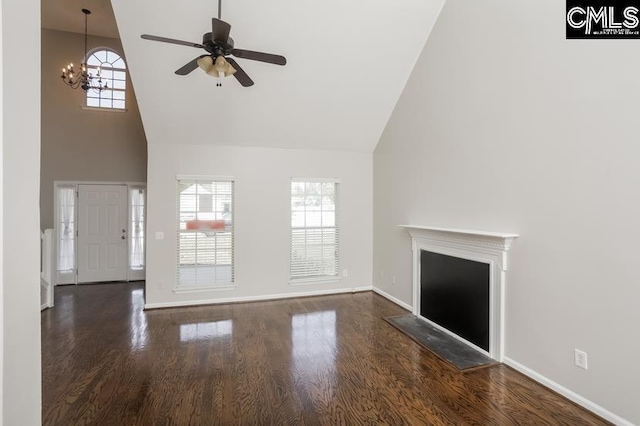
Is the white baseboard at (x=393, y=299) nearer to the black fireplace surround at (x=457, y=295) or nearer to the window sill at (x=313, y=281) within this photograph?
the black fireplace surround at (x=457, y=295)

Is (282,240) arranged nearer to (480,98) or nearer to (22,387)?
(480,98)

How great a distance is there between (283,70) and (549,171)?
10.5ft

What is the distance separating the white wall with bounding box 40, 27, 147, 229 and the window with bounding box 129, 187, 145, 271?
13.8 inches

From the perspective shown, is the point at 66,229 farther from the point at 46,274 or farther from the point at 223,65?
the point at 223,65

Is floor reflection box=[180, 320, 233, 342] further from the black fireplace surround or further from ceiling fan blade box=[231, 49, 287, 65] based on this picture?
ceiling fan blade box=[231, 49, 287, 65]

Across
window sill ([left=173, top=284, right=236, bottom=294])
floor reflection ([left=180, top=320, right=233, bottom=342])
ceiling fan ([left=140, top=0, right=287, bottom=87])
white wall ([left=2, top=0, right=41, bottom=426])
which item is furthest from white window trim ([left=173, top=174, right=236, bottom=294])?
white wall ([left=2, top=0, right=41, bottom=426])

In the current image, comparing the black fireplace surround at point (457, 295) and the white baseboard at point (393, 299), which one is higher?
the black fireplace surround at point (457, 295)

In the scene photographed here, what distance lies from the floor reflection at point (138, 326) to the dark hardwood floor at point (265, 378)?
0.03 metres

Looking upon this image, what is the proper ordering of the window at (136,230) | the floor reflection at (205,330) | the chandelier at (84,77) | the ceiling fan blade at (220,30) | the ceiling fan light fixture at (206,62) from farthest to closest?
the window at (136,230)
the chandelier at (84,77)
the floor reflection at (205,330)
the ceiling fan light fixture at (206,62)
the ceiling fan blade at (220,30)

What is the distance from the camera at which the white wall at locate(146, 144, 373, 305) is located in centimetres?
473

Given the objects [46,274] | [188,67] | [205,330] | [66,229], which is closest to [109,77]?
[66,229]

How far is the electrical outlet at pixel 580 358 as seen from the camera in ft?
7.91

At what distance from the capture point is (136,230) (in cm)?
656

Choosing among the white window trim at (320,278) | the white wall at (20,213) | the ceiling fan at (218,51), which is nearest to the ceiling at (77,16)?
the ceiling fan at (218,51)
